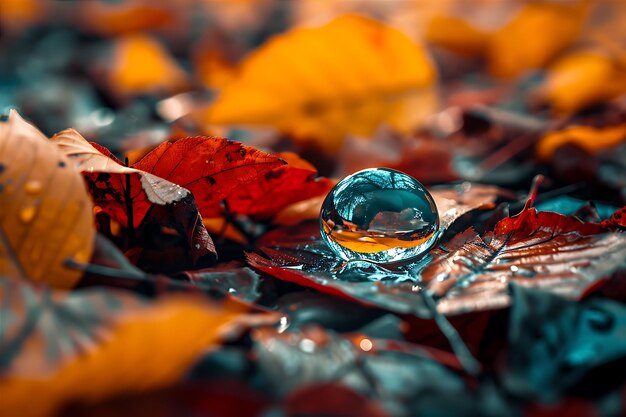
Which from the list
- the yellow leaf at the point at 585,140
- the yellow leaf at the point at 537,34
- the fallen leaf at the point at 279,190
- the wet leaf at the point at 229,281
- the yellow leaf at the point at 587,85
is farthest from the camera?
the yellow leaf at the point at 537,34

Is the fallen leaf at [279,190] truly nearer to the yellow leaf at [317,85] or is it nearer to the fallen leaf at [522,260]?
the fallen leaf at [522,260]

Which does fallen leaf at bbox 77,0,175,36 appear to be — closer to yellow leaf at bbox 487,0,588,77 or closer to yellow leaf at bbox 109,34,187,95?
yellow leaf at bbox 109,34,187,95

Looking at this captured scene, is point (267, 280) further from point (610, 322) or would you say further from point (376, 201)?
point (610, 322)

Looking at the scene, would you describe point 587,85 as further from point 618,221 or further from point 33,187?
point 33,187

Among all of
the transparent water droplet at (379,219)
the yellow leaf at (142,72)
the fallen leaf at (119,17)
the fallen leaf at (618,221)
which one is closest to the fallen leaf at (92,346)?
the transparent water droplet at (379,219)

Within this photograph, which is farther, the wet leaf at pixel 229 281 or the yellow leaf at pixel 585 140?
the yellow leaf at pixel 585 140

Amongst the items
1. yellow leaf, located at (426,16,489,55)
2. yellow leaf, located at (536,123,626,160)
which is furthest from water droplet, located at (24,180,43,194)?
yellow leaf, located at (426,16,489,55)

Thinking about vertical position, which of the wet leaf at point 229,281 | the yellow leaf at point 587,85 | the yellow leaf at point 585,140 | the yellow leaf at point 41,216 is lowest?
the yellow leaf at point 587,85
